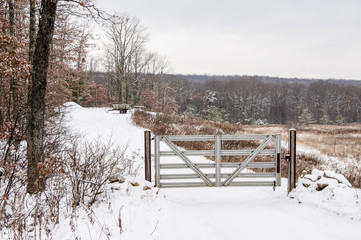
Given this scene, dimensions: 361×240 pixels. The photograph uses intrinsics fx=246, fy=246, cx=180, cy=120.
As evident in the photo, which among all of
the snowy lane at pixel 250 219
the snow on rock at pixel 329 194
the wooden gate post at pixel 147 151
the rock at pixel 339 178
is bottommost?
the snowy lane at pixel 250 219

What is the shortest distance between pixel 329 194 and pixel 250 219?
190 centimetres

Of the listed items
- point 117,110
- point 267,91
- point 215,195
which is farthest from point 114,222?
point 267,91

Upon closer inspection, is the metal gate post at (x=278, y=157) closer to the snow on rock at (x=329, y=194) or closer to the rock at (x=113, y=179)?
the snow on rock at (x=329, y=194)

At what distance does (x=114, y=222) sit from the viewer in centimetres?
412

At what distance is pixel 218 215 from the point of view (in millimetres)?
4980

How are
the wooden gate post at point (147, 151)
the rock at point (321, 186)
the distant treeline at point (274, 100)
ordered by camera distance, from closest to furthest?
the rock at point (321, 186)
the wooden gate post at point (147, 151)
the distant treeline at point (274, 100)

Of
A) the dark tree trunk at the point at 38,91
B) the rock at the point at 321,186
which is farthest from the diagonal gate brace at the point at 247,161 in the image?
the dark tree trunk at the point at 38,91

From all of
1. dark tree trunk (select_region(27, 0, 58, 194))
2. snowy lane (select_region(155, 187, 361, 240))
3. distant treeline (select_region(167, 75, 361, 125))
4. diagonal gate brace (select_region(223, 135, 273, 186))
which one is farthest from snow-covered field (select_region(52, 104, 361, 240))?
distant treeline (select_region(167, 75, 361, 125))

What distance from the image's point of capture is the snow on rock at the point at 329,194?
482 cm

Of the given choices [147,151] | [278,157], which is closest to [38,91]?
[147,151]

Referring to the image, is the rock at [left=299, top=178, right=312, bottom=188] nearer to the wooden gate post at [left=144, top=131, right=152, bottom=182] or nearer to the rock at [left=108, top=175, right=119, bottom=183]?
the wooden gate post at [left=144, top=131, right=152, bottom=182]

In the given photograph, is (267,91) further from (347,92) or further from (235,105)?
(347,92)

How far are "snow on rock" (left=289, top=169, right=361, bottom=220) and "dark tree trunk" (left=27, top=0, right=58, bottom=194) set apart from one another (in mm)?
5683

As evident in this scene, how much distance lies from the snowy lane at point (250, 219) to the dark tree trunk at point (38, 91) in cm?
293
